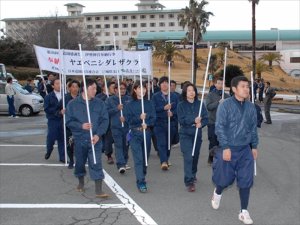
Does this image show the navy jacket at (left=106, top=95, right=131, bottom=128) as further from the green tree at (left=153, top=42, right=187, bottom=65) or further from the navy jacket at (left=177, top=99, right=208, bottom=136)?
the green tree at (left=153, top=42, right=187, bottom=65)

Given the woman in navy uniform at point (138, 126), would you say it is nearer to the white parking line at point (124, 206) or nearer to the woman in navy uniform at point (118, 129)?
the white parking line at point (124, 206)

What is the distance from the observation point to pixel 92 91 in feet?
22.6

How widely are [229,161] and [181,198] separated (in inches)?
57.1

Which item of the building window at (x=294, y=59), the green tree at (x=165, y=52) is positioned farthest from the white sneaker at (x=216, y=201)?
the building window at (x=294, y=59)

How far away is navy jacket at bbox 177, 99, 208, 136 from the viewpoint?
7.28 meters

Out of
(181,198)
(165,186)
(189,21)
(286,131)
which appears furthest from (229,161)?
(189,21)

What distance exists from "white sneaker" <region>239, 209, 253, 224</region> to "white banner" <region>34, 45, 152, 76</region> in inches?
165

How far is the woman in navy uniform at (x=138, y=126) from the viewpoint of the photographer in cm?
729

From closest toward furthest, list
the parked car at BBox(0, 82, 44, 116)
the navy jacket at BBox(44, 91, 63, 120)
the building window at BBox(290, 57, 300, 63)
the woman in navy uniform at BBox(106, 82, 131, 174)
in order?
the woman in navy uniform at BBox(106, 82, 131, 174), the navy jacket at BBox(44, 91, 63, 120), the parked car at BBox(0, 82, 44, 116), the building window at BBox(290, 57, 300, 63)

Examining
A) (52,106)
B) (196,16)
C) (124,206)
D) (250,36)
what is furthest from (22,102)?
(250,36)

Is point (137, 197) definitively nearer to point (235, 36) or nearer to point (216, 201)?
point (216, 201)

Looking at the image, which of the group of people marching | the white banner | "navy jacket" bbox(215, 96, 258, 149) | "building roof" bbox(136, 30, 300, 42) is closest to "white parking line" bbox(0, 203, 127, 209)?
the group of people marching

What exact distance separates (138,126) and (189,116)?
2.80ft

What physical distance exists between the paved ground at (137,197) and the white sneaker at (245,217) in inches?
5.3
